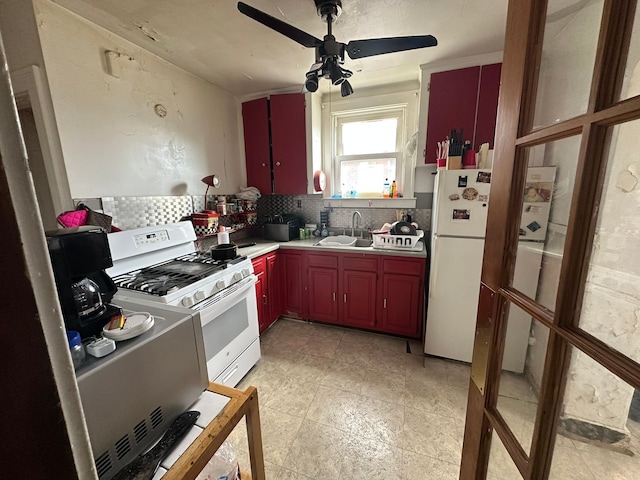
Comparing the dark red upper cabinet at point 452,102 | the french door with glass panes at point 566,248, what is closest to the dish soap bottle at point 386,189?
the dark red upper cabinet at point 452,102

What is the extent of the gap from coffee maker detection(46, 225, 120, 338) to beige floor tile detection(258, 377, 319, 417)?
1356 millimetres

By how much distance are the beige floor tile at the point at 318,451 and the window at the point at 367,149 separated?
2217 mm

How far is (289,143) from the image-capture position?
271cm

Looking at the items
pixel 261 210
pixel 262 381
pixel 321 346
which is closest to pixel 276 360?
pixel 262 381

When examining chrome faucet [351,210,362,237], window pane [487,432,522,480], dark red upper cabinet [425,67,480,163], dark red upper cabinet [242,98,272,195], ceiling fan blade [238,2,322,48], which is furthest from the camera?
chrome faucet [351,210,362,237]

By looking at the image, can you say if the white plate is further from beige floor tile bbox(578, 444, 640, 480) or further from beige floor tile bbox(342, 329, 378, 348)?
beige floor tile bbox(342, 329, 378, 348)

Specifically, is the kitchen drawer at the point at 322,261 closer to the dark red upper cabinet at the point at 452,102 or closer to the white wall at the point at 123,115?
the white wall at the point at 123,115

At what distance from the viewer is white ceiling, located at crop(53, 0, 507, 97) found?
1462 millimetres

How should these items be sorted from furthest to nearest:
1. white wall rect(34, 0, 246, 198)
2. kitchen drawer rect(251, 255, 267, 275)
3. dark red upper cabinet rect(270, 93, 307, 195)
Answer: dark red upper cabinet rect(270, 93, 307, 195)
kitchen drawer rect(251, 255, 267, 275)
white wall rect(34, 0, 246, 198)

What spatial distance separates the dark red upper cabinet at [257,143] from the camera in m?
2.75

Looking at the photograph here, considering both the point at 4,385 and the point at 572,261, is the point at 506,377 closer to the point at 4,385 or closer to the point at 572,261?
the point at 572,261

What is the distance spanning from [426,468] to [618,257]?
4.58 feet

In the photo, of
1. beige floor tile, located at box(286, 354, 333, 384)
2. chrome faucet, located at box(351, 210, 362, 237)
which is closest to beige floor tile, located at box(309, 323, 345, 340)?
beige floor tile, located at box(286, 354, 333, 384)

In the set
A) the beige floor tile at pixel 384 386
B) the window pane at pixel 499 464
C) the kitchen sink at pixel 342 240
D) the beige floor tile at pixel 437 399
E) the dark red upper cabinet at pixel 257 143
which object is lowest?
the beige floor tile at pixel 437 399
